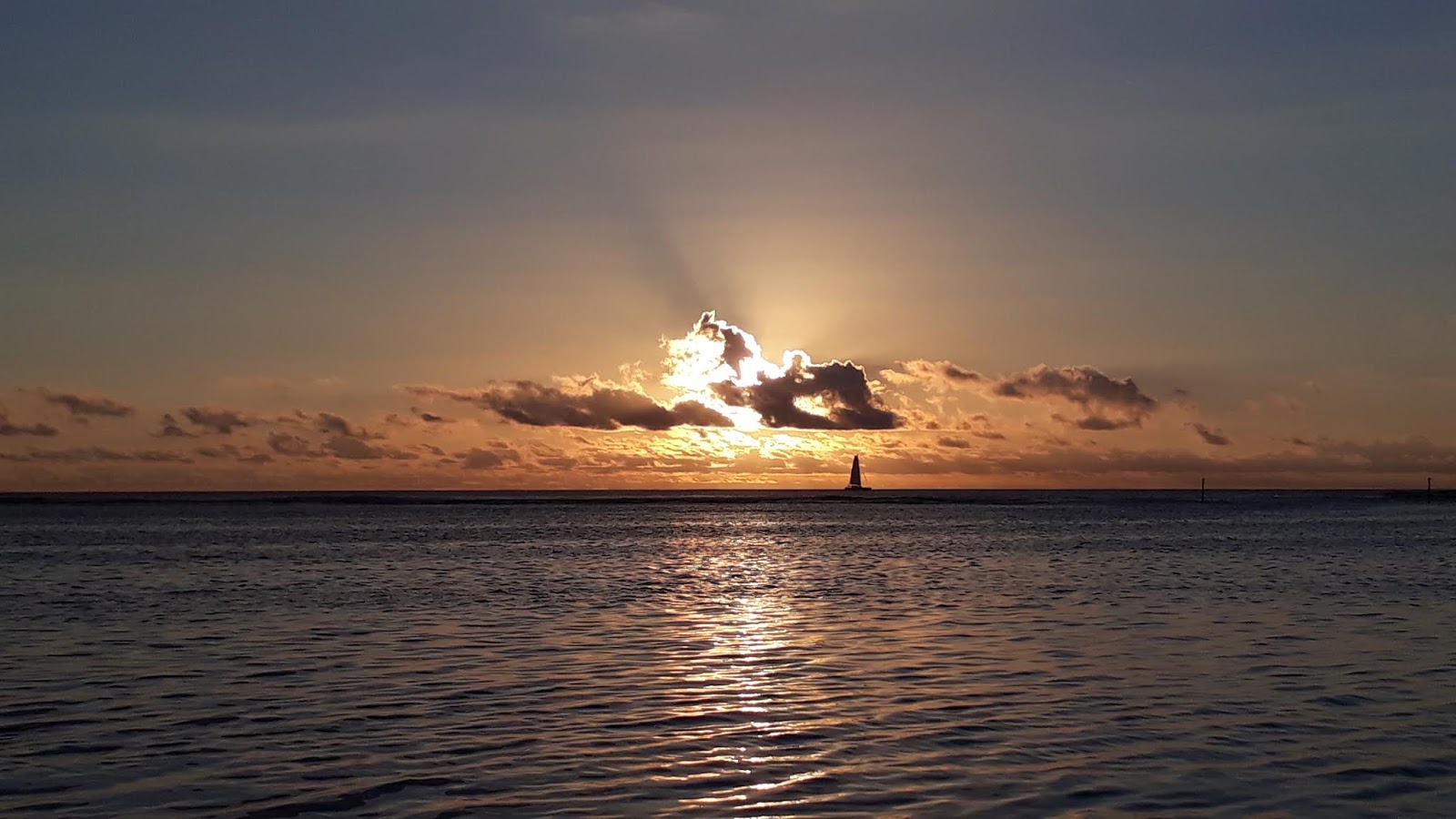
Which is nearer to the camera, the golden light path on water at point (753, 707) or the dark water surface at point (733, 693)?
the dark water surface at point (733, 693)

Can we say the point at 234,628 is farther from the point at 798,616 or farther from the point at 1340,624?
the point at 1340,624

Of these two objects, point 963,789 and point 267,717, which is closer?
point 963,789

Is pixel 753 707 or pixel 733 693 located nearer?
pixel 753 707

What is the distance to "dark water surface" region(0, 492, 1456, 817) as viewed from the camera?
14.9m

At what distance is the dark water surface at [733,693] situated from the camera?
14922 mm

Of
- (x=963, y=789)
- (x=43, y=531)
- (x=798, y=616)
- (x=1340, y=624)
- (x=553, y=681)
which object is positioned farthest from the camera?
(x=43, y=531)

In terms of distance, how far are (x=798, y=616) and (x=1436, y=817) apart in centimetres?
2037

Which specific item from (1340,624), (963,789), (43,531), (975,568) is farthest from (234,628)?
(43,531)

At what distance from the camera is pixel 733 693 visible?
21250mm

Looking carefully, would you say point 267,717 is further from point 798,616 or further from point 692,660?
point 798,616

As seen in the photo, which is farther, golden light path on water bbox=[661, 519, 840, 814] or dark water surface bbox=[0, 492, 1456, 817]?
golden light path on water bbox=[661, 519, 840, 814]

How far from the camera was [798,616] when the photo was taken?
109ft

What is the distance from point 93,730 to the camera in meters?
18.4

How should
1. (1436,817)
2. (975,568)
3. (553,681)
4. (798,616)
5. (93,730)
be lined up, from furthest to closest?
(975,568), (798,616), (553,681), (93,730), (1436,817)
